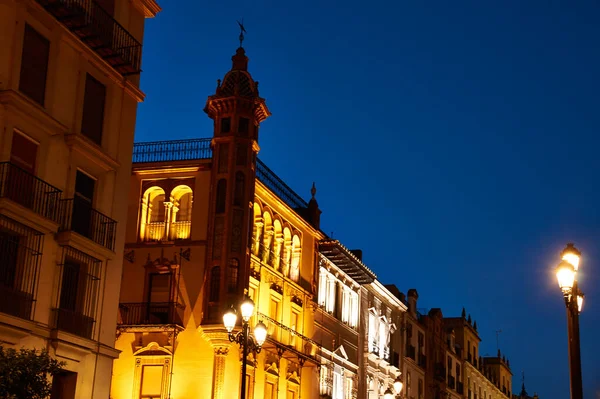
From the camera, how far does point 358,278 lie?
163 ft

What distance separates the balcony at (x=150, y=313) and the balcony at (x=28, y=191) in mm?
13167

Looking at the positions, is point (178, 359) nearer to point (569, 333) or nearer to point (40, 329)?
point (40, 329)

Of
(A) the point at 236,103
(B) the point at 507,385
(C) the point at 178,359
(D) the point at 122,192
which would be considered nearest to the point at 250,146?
(A) the point at 236,103

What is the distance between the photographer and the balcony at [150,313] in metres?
35.4

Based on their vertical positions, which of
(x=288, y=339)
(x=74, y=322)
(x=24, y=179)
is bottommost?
(x=74, y=322)

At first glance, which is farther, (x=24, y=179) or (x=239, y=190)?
(x=239, y=190)

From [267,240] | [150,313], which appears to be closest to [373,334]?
[267,240]

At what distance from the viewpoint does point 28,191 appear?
71.7ft

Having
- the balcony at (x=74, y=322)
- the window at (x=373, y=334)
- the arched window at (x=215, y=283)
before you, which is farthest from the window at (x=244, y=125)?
the window at (x=373, y=334)

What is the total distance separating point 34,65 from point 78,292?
5687mm

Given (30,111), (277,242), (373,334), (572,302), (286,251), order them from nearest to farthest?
1. (572,302)
2. (30,111)
3. (277,242)
4. (286,251)
5. (373,334)

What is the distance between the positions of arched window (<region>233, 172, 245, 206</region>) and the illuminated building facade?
993cm

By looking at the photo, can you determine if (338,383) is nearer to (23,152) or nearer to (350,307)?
(350,307)

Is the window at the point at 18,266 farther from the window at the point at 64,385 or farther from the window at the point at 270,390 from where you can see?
the window at the point at 270,390
